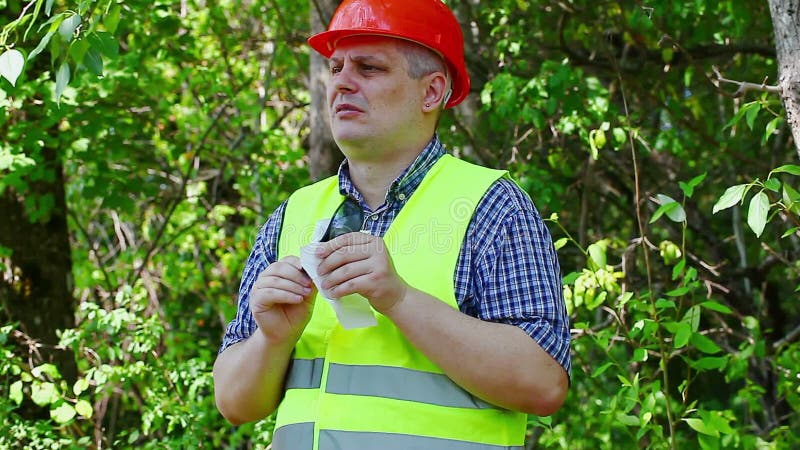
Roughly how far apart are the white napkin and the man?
0.7 inches

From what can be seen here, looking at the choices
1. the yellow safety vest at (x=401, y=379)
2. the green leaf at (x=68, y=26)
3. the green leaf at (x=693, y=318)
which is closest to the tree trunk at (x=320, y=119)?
the green leaf at (x=693, y=318)

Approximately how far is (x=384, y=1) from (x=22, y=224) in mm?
3196

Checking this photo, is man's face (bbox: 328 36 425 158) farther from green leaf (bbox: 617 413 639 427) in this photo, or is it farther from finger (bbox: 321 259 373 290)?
green leaf (bbox: 617 413 639 427)

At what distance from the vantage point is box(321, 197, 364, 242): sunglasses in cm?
225

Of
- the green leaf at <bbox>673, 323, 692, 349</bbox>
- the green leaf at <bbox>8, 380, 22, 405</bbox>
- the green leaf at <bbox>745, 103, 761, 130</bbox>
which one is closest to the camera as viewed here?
the green leaf at <bbox>745, 103, 761, 130</bbox>

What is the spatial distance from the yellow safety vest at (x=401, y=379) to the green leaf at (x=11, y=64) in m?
0.98

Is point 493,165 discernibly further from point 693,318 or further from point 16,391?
point 16,391

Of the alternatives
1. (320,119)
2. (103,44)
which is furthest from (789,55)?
(320,119)

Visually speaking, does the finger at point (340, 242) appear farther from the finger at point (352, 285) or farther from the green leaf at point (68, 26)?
the green leaf at point (68, 26)

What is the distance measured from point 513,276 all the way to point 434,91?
0.53 m

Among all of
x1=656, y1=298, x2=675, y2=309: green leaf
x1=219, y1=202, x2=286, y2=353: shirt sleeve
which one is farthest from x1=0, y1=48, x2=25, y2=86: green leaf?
x1=656, y1=298, x2=675, y2=309: green leaf

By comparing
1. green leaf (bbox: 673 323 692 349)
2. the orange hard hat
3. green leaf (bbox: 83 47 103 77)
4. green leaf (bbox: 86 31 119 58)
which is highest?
green leaf (bbox: 86 31 119 58)

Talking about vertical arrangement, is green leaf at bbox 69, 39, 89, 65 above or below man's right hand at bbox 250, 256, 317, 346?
above

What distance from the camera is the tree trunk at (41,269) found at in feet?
15.7
